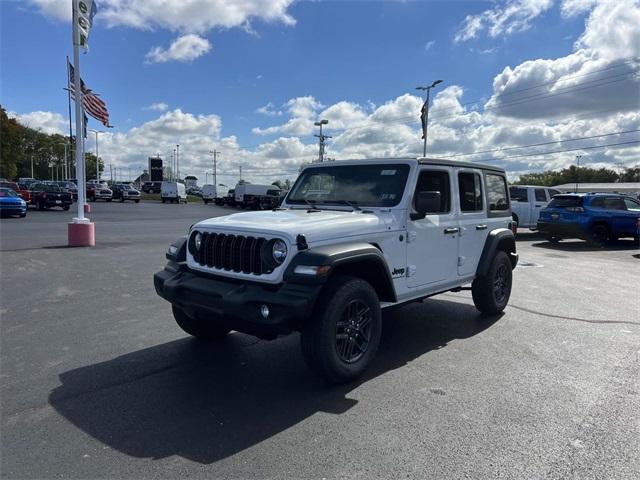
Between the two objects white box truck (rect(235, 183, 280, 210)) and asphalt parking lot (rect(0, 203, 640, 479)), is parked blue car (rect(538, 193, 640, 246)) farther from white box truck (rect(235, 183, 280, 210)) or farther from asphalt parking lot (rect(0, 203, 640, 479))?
white box truck (rect(235, 183, 280, 210))

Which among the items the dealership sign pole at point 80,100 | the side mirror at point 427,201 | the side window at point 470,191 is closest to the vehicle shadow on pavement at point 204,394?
the side mirror at point 427,201

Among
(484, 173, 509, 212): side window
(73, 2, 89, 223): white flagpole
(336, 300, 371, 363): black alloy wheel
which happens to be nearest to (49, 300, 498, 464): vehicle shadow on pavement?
(336, 300, 371, 363): black alloy wheel

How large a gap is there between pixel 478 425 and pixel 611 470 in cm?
83

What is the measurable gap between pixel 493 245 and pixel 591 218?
36.3 ft

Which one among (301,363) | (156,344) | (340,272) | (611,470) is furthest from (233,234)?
(611,470)

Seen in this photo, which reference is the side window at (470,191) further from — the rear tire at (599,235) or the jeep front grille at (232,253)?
the rear tire at (599,235)

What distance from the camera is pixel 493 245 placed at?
6223 millimetres

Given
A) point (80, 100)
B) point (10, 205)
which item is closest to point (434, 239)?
point (80, 100)

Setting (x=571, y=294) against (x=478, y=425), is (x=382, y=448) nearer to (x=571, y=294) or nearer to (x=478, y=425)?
(x=478, y=425)

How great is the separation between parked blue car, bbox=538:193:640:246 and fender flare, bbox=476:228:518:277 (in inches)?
399

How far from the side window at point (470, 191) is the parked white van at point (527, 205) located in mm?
13294

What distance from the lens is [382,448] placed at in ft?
10.4

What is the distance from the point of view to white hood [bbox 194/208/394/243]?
401 centimetres

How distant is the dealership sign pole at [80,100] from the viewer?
12.2 m
